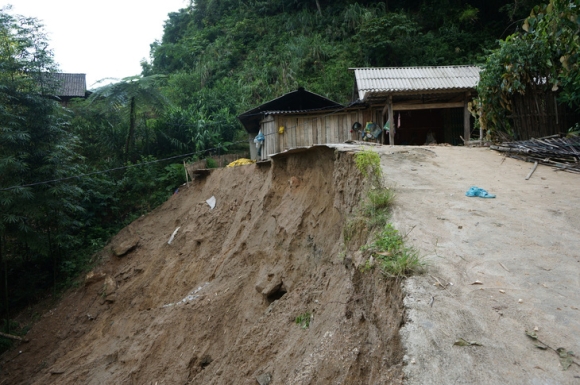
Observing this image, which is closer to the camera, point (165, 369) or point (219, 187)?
point (165, 369)

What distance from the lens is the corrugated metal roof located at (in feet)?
37.6

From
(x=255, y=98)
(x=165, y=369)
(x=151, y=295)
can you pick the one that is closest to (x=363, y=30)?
(x=255, y=98)

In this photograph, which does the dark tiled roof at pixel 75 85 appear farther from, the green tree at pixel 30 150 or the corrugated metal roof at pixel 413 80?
the corrugated metal roof at pixel 413 80

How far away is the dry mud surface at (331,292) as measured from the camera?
2637 mm

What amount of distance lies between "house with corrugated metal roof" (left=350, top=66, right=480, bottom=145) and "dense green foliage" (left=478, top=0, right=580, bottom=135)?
2.18 metres

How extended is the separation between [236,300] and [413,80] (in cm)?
879

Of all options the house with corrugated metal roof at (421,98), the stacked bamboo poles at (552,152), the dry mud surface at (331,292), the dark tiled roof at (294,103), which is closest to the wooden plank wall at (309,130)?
the house with corrugated metal roof at (421,98)

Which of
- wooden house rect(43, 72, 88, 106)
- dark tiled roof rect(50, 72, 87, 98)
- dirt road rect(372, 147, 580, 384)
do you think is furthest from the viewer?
dark tiled roof rect(50, 72, 87, 98)

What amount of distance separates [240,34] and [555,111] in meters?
24.6

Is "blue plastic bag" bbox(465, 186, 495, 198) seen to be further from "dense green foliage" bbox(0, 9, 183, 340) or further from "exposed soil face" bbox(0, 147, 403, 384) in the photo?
"dense green foliage" bbox(0, 9, 183, 340)

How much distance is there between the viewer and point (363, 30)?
2072 cm

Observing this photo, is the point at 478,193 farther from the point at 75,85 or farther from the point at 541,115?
the point at 75,85

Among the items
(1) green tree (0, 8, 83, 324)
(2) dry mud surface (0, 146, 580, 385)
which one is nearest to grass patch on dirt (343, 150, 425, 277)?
(2) dry mud surface (0, 146, 580, 385)

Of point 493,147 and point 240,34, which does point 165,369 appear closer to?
point 493,147
